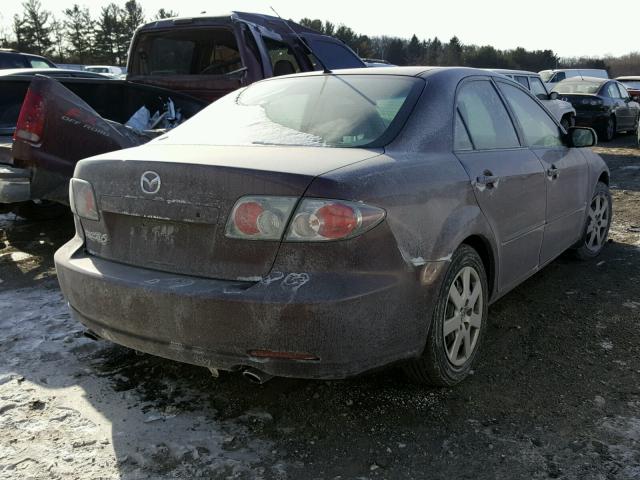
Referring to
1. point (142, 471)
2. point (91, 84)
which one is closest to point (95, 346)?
point (142, 471)

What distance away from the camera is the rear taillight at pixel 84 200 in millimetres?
2807

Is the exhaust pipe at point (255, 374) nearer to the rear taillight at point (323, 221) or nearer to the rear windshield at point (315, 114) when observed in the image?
the rear taillight at point (323, 221)

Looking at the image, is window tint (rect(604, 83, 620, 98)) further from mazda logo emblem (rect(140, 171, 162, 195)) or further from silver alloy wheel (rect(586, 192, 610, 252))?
mazda logo emblem (rect(140, 171, 162, 195))

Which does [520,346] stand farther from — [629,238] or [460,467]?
[629,238]

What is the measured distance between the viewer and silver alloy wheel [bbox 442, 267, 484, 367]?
291 centimetres

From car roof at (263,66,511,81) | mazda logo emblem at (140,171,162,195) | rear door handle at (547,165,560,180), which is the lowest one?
rear door handle at (547,165,560,180)

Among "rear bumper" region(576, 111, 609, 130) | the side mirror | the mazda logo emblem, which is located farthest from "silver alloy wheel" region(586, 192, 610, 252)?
"rear bumper" region(576, 111, 609, 130)

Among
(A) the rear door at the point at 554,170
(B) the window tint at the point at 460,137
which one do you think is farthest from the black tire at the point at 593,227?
(B) the window tint at the point at 460,137

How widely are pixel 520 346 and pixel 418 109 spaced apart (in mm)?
1512

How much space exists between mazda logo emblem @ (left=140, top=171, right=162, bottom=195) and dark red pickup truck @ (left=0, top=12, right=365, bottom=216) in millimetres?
2421

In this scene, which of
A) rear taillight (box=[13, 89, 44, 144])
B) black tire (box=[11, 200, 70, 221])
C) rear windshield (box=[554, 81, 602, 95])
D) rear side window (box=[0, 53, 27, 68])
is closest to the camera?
rear taillight (box=[13, 89, 44, 144])

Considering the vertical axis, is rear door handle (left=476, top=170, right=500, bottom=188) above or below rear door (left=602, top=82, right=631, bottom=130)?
above

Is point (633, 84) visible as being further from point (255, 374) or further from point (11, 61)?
point (255, 374)

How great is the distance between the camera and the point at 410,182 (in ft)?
8.56
